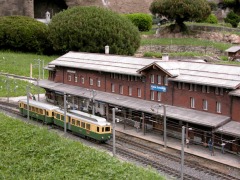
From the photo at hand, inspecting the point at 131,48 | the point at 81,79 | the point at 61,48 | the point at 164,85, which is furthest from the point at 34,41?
the point at 164,85

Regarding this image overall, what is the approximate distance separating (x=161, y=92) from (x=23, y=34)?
45651 millimetres

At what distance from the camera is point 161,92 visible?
4056cm

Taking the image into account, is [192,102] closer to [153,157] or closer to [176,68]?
[176,68]

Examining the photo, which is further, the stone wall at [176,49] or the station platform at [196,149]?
the stone wall at [176,49]

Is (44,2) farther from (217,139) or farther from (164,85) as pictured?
(217,139)

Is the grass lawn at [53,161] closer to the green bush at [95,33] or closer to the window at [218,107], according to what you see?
the window at [218,107]

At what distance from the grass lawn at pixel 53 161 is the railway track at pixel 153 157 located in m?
2.27

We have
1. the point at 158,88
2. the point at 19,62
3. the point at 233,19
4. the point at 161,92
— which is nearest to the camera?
the point at 161,92

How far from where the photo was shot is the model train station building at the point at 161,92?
3472cm

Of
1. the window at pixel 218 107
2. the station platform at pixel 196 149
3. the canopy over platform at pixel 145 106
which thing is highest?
the window at pixel 218 107

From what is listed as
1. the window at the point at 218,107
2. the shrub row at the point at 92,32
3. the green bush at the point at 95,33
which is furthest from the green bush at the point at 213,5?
the window at the point at 218,107

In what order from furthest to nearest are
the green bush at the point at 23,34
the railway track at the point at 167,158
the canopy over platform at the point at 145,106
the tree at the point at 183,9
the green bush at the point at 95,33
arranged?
the tree at the point at 183,9 < the green bush at the point at 23,34 < the green bush at the point at 95,33 < the canopy over platform at the point at 145,106 < the railway track at the point at 167,158

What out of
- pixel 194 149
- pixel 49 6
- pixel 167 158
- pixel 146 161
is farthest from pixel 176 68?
pixel 49 6

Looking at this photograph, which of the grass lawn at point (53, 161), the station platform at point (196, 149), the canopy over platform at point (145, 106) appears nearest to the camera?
the grass lawn at point (53, 161)
